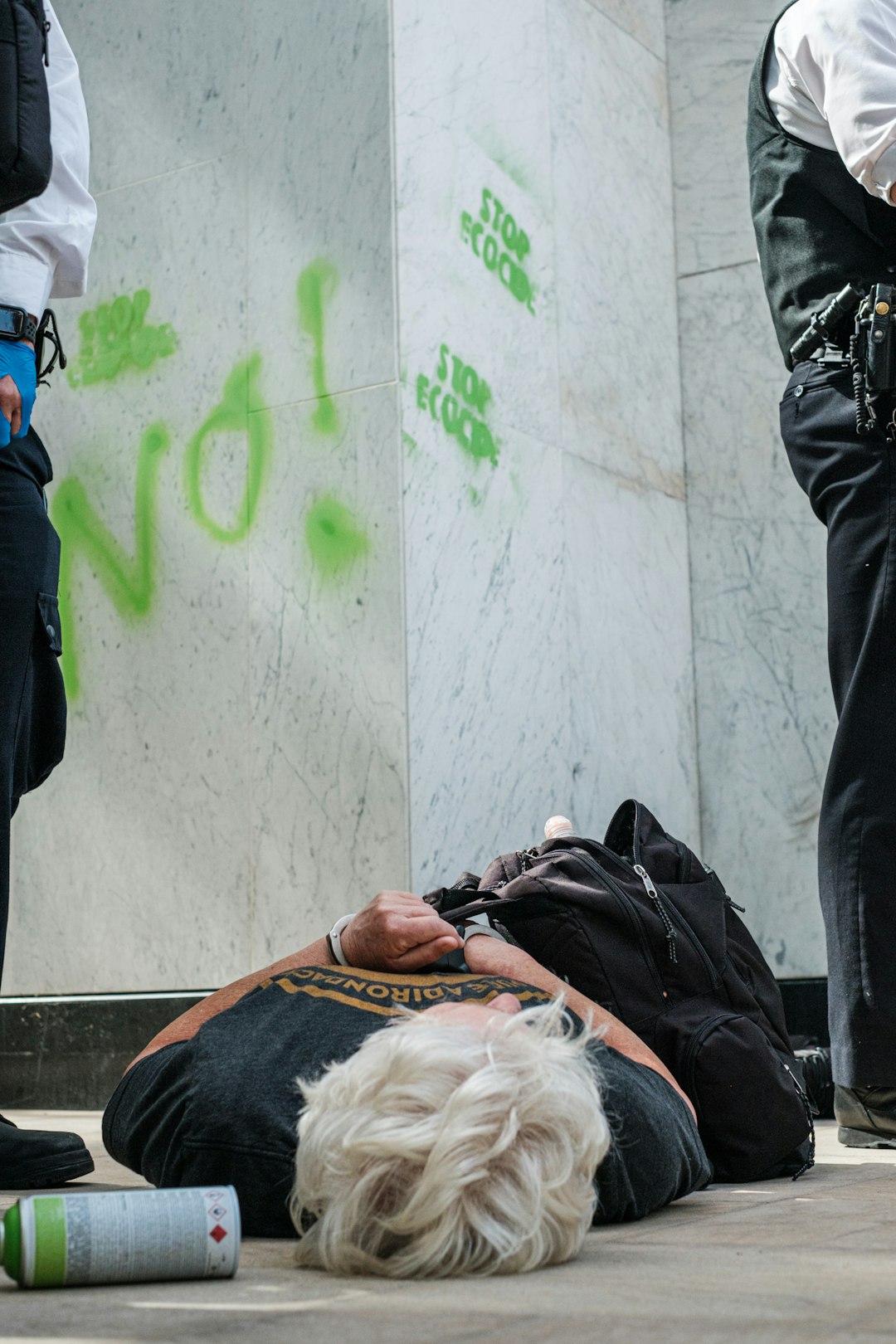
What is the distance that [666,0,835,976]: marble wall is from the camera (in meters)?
4.43

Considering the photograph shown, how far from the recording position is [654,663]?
4.50 metres

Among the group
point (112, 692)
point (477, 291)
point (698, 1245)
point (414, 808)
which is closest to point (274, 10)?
point (477, 291)

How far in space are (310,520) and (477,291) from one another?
0.76 meters

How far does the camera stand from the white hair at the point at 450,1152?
1315mm

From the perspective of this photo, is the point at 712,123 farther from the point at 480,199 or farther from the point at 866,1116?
the point at 866,1116

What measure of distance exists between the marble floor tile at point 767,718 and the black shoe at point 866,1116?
1.73m

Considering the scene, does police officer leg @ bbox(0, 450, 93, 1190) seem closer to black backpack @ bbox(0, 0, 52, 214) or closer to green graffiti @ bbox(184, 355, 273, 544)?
black backpack @ bbox(0, 0, 52, 214)

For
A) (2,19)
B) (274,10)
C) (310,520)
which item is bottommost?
(310,520)

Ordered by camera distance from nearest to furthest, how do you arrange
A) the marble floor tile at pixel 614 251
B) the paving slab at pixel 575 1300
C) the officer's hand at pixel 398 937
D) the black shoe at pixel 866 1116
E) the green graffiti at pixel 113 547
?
1. the paving slab at pixel 575 1300
2. the officer's hand at pixel 398 937
3. the black shoe at pixel 866 1116
4. the green graffiti at pixel 113 547
5. the marble floor tile at pixel 614 251

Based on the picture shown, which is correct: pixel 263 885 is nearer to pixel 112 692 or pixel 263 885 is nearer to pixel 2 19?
pixel 112 692

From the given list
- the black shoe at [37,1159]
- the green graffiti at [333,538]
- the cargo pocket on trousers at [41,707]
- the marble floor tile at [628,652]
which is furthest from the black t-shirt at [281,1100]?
the marble floor tile at [628,652]

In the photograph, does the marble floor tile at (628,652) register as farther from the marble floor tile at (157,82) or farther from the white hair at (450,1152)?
the white hair at (450,1152)

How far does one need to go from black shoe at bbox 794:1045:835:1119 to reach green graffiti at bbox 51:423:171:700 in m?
1.98

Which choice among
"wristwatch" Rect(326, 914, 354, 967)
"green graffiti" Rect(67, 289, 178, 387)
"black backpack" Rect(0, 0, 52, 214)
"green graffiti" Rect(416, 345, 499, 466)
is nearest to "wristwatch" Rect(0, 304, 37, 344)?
"black backpack" Rect(0, 0, 52, 214)
